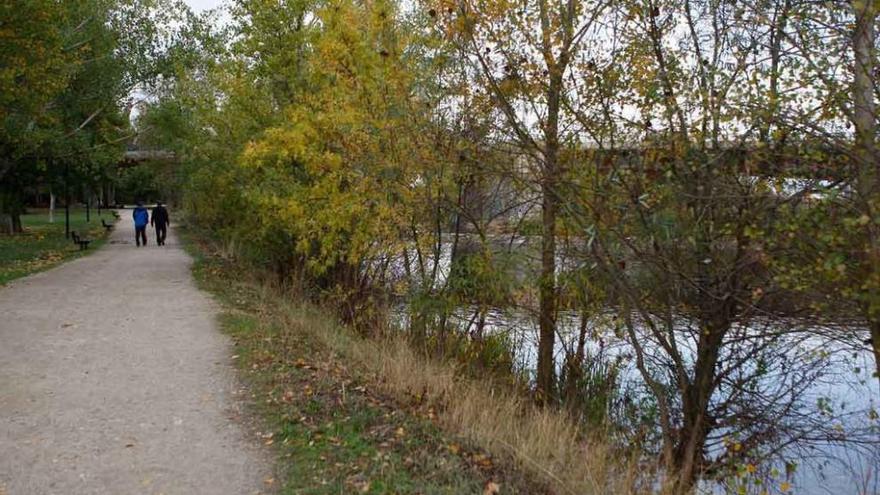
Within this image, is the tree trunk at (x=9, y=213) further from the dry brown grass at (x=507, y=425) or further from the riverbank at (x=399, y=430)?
the dry brown grass at (x=507, y=425)

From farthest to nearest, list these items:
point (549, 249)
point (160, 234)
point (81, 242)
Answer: point (160, 234) < point (81, 242) < point (549, 249)

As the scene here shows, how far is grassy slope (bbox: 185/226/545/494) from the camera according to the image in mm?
5320

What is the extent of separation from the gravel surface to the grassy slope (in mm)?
266

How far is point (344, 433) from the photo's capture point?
6.29 m

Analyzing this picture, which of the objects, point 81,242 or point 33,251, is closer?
point 33,251

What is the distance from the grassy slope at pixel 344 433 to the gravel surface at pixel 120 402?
266 millimetres

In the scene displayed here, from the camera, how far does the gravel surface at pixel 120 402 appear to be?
5430 millimetres

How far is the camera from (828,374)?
7.41 metres

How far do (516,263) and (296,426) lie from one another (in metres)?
3.35

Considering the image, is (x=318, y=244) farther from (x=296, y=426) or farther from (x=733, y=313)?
(x=733, y=313)

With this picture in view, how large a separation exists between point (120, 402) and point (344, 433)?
94.5 inches

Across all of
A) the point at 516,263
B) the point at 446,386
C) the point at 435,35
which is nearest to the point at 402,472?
the point at 446,386

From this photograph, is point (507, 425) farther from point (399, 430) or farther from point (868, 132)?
point (868, 132)

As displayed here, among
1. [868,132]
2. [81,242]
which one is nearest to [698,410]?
[868,132]
